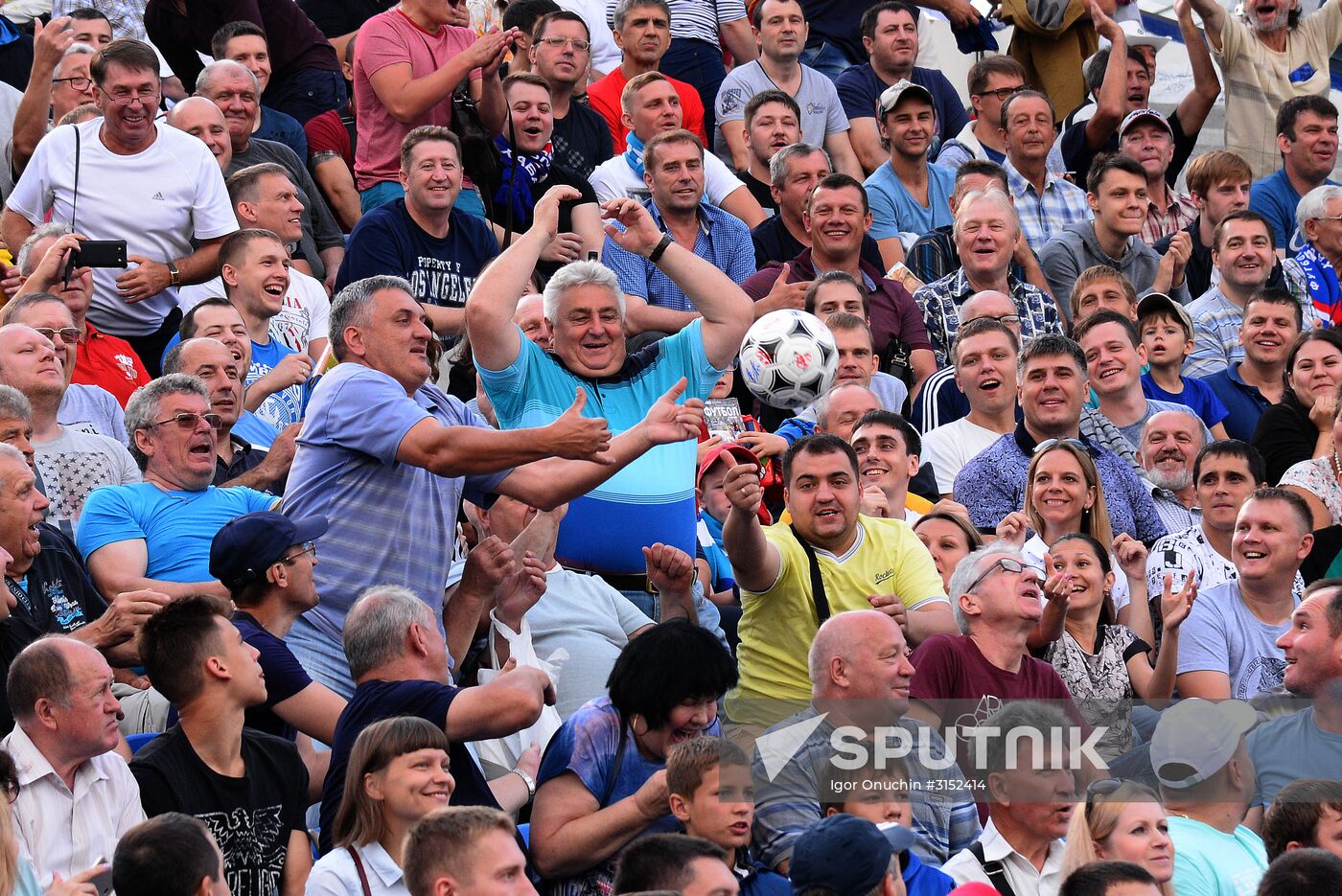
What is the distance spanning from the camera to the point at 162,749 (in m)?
5.48

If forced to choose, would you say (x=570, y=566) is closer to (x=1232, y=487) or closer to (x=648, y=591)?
(x=648, y=591)

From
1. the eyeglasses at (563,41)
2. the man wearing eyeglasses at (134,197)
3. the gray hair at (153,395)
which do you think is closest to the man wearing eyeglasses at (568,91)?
the eyeglasses at (563,41)

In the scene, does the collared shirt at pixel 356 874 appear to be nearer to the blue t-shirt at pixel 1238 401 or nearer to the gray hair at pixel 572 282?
the gray hair at pixel 572 282

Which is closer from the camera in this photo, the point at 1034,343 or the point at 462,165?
the point at 1034,343

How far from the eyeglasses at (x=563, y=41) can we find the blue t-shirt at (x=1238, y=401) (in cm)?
389

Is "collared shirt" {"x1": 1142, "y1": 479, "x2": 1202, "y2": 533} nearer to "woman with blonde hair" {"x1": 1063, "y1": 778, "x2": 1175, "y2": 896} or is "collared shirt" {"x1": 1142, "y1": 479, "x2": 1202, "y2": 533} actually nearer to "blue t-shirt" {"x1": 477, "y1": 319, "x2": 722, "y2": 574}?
"blue t-shirt" {"x1": 477, "y1": 319, "x2": 722, "y2": 574}

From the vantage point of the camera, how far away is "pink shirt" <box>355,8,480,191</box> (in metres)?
10.5

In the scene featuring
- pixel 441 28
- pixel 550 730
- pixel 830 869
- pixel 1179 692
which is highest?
pixel 441 28

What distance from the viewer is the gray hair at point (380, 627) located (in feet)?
18.4

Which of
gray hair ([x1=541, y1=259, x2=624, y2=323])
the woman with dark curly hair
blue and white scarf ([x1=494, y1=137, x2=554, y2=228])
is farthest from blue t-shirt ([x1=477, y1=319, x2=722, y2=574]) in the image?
blue and white scarf ([x1=494, y1=137, x2=554, y2=228])

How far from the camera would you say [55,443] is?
7035mm

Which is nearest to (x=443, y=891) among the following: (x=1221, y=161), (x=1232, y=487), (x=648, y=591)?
(x=648, y=591)

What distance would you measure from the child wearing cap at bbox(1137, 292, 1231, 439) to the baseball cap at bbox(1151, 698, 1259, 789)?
10.3ft

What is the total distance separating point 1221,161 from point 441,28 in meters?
4.41
